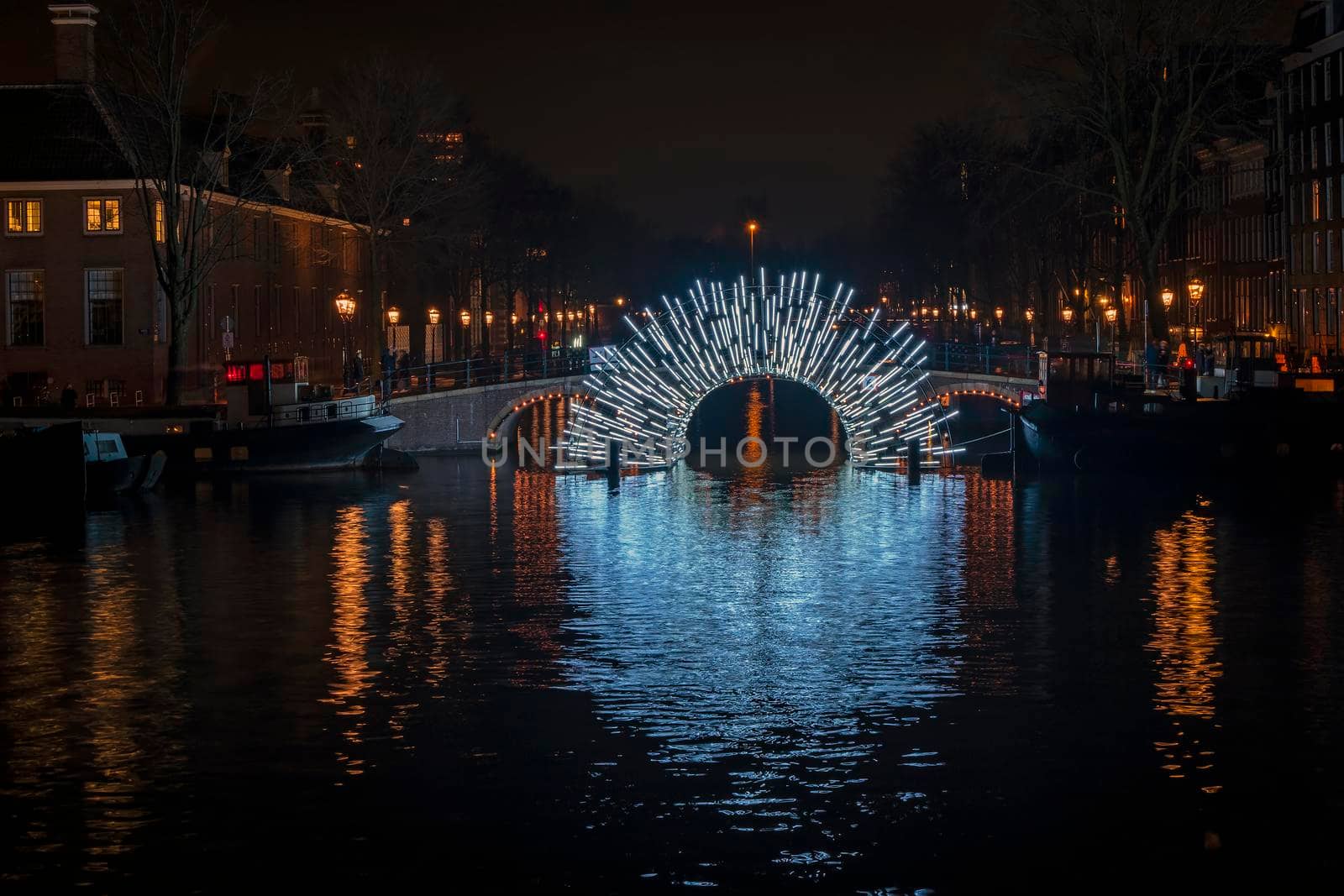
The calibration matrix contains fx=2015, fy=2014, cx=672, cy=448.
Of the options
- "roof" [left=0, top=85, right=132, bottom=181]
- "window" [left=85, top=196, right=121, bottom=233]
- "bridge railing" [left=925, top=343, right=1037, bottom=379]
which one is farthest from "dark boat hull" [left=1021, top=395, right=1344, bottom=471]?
"roof" [left=0, top=85, right=132, bottom=181]

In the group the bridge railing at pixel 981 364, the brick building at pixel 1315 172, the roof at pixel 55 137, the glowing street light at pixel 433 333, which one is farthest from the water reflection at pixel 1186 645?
the roof at pixel 55 137

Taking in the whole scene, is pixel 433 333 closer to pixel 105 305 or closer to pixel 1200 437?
pixel 105 305

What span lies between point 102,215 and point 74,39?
623cm

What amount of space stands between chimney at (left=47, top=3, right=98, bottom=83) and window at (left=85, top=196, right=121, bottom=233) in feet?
12.5

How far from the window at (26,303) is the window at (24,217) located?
4.18ft

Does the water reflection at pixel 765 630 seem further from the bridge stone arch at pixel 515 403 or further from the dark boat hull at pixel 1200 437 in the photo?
the bridge stone arch at pixel 515 403

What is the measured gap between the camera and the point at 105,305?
6138cm

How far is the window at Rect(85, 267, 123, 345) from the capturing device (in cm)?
6125

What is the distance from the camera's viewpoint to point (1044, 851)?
15.3 metres

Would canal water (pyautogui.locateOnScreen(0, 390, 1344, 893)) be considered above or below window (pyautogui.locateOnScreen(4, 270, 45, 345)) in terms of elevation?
below

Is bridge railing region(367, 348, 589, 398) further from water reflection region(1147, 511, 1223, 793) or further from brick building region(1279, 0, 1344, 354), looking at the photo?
water reflection region(1147, 511, 1223, 793)

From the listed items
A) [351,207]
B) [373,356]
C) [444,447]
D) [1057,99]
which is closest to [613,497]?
[444,447]

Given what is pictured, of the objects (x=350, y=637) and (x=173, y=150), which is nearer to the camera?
(x=350, y=637)

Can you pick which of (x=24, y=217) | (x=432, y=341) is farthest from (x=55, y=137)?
(x=432, y=341)
